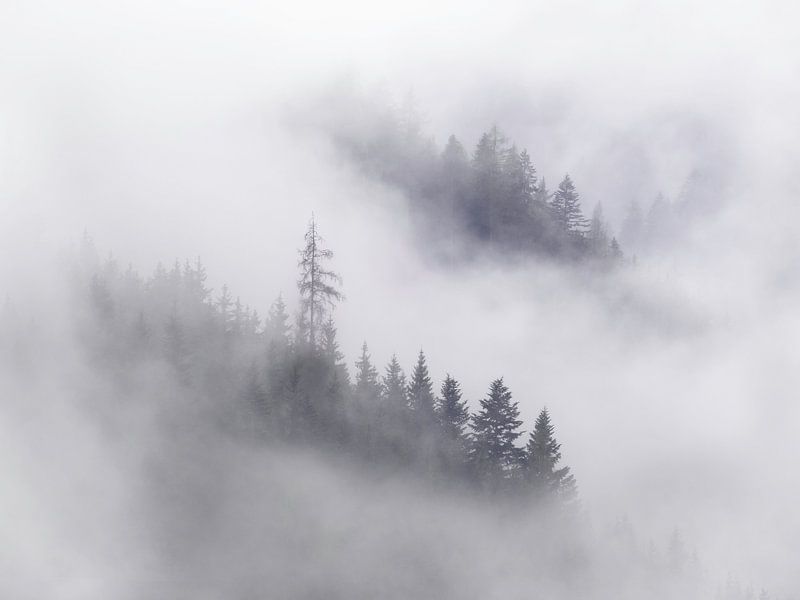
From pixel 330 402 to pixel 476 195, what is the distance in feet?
130

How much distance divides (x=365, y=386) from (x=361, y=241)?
1838 inches

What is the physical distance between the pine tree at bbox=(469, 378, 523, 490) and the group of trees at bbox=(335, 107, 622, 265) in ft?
122

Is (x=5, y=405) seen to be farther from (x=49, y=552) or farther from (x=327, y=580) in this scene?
(x=327, y=580)

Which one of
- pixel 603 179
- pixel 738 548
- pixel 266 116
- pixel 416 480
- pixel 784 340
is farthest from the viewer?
pixel 603 179

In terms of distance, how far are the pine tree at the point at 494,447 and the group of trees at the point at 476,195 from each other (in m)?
37.2

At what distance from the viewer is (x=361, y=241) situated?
350ft

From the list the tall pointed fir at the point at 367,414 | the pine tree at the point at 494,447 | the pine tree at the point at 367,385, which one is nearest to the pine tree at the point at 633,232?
the pine tree at the point at 494,447

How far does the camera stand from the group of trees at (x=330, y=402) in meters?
59.5

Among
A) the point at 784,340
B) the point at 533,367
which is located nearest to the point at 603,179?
the point at 784,340

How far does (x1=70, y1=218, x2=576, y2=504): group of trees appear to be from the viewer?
2344 inches

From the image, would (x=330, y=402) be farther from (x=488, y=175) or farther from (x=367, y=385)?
(x=488, y=175)

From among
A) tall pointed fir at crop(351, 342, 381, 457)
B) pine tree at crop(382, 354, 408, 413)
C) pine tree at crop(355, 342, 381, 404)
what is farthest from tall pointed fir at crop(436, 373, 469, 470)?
pine tree at crop(355, 342, 381, 404)

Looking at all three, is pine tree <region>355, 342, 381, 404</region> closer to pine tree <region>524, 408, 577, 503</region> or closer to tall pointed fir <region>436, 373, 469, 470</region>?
tall pointed fir <region>436, 373, 469, 470</region>

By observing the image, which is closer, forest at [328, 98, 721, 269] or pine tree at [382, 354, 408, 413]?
pine tree at [382, 354, 408, 413]
